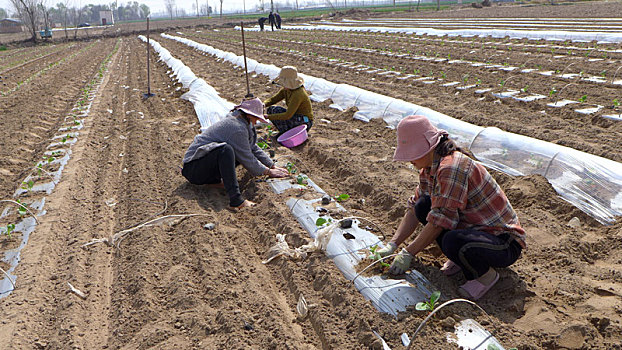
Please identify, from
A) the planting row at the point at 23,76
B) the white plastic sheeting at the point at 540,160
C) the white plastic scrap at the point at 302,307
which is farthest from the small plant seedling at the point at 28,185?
the planting row at the point at 23,76

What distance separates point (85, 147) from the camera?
6.52 m

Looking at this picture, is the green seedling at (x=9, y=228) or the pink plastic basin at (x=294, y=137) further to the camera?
the pink plastic basin at (x=294, y=137)

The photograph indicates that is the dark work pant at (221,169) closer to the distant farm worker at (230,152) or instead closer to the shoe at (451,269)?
the distant farm worker at (230,152)

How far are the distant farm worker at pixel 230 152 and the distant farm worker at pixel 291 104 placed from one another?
4.75ft

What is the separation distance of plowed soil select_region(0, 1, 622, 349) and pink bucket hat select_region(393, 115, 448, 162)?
34.5 inches

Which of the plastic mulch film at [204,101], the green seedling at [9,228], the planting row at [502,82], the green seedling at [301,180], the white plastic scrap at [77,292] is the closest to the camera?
the white plastic scrap at [77,292]

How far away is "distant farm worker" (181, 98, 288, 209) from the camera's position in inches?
170

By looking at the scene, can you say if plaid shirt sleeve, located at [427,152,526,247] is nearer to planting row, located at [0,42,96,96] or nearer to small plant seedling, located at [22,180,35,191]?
small plant seedling, located at [22,180,35,191]

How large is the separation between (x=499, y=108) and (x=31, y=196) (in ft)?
20.9

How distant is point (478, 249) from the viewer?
2.64m

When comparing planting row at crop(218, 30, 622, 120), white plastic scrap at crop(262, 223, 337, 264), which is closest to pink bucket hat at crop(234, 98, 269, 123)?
white plastic scrap at crop(262, 223, 337, 264)

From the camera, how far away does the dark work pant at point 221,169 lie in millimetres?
4305

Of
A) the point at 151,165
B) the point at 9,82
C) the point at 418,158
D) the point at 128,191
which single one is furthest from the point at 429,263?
the point at 9,82

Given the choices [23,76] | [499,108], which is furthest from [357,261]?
[23,76]
